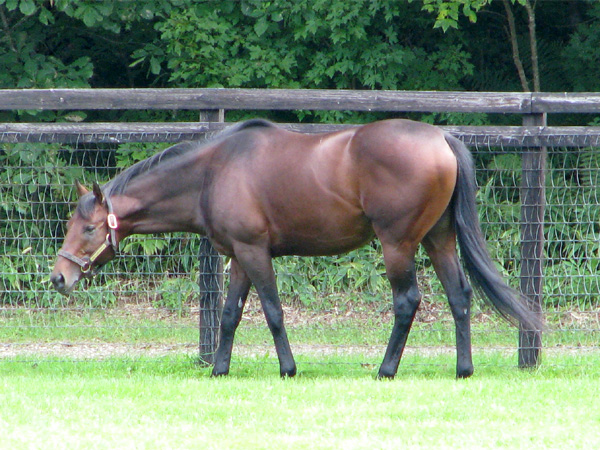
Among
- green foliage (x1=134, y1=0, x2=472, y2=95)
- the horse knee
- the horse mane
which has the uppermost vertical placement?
green foliage (x1=134, y1=0, x2=472, y2=95)

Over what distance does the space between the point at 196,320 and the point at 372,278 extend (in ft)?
6.17

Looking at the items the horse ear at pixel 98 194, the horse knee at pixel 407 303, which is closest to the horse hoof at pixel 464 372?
the horse knee at pixel 407 303

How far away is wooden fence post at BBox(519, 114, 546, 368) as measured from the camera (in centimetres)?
633

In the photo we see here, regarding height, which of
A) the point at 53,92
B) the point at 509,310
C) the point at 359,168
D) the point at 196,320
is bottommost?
the point at 196,320

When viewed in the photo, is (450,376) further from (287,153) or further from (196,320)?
(196,320)

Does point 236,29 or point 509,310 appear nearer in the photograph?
point 509,310

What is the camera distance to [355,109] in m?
6.37

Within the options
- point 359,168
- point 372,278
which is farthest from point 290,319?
point 359,168

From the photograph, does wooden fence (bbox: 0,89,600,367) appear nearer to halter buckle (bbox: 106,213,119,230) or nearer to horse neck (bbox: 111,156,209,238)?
horse neck (bbox: 111,156,209,238)

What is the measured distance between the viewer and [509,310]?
576 centimetres

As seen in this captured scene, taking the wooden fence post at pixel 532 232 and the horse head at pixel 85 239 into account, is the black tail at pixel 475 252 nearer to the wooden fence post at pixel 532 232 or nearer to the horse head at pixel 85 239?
the wooden fence post at pixel 532 232

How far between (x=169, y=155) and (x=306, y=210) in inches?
46.6

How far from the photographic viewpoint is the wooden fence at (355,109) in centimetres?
626

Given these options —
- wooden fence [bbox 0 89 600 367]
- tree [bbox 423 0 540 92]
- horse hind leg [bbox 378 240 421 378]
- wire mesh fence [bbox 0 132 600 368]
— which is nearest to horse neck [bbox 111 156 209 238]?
wooden fence [bbox 0 89 600 367]
